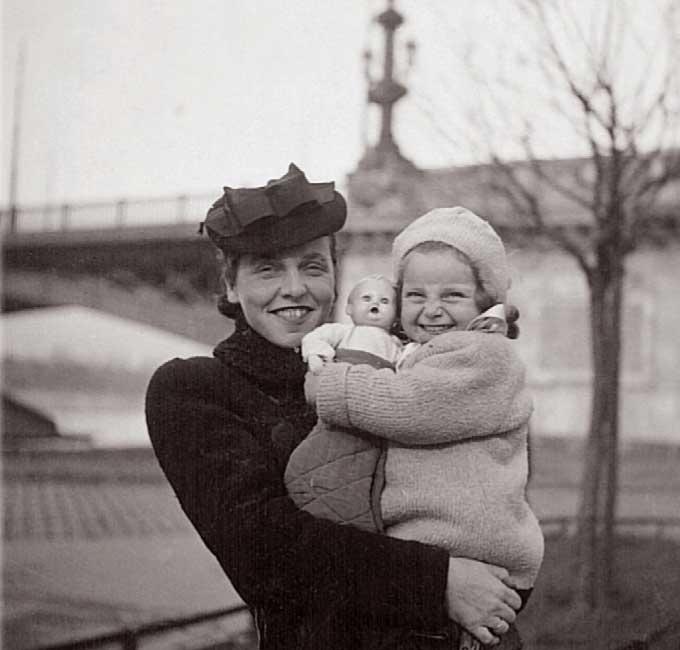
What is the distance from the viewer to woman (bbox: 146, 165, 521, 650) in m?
1.49

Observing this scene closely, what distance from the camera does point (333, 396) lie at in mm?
1521

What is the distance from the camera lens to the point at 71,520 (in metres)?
13.0

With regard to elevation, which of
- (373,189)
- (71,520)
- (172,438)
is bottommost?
(71,520)

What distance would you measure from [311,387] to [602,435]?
4.87m

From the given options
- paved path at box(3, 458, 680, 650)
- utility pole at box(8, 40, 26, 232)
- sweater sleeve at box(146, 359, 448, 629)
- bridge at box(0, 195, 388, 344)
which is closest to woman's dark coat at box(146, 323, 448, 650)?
sweater sleeve at box(146, 359, 448, 629)

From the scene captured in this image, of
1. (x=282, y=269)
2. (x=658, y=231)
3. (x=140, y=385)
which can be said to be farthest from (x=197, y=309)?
(x=282, y=269)

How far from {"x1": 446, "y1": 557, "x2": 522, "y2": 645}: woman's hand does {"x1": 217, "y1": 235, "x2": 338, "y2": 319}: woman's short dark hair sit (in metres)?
0.58

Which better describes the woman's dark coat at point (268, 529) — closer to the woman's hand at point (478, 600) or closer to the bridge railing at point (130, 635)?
the woman's hand at point (478, 600)

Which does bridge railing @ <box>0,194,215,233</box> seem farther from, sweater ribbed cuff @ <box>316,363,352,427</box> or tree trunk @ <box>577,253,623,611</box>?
sweater ribbed cuff @ <box>316,363,352,427</box>

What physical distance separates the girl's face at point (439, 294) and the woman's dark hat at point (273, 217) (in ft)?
0.61

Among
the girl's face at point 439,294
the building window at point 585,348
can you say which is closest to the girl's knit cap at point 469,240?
the girl's face at point 439,294

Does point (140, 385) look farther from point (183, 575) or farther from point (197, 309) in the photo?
point (183, 575)

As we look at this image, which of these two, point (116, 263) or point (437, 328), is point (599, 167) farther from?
point (116, 263)

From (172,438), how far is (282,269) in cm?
34
